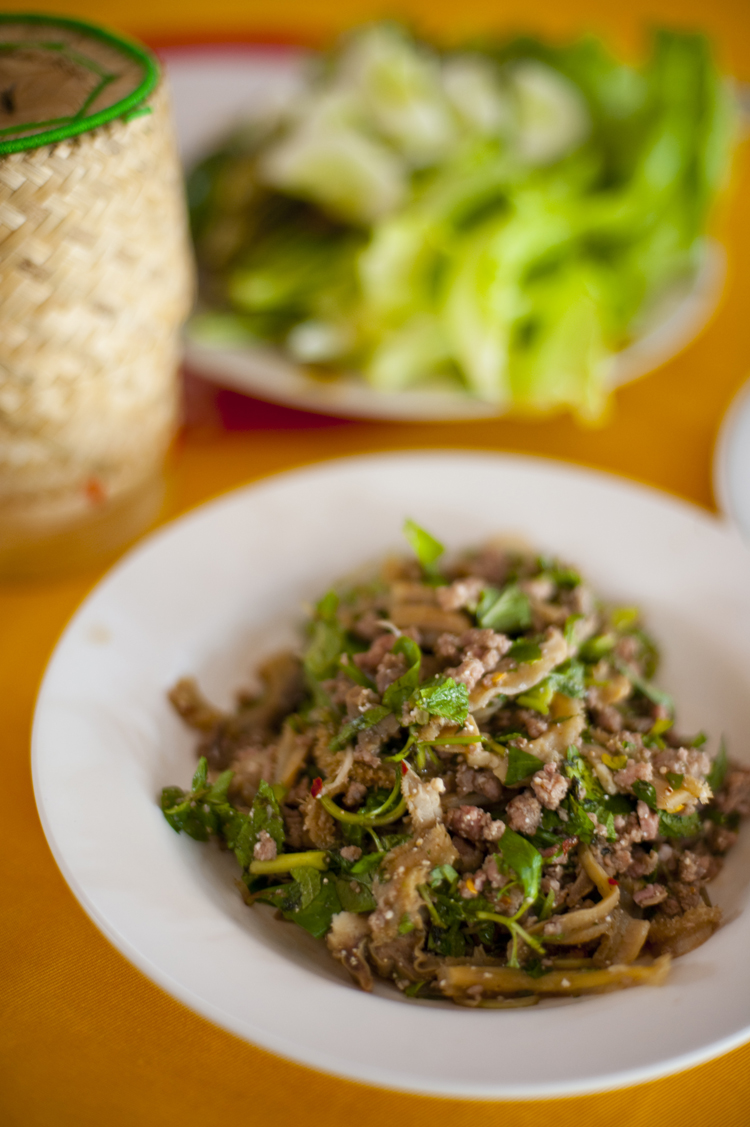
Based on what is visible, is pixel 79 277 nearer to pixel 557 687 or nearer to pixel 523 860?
pixel 557 687

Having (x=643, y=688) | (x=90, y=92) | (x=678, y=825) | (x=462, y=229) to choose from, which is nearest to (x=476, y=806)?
(x=678, y=825)

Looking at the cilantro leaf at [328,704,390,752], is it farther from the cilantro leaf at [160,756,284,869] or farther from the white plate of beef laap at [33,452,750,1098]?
the cilantro leaf at [160,756,284,869]

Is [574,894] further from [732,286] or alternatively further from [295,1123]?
[732,286]

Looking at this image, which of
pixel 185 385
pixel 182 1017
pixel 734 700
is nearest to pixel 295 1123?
pixel 182 1017

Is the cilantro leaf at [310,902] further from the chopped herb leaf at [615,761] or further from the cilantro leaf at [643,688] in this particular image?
the cilantro leaf at [643,688]

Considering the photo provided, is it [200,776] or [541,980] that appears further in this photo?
[200,776]

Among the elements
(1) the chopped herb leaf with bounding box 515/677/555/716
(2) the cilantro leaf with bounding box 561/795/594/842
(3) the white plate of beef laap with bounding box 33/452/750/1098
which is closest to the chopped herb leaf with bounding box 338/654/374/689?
(3) the white plate of beef laap with bounding box 33/452/750/1098

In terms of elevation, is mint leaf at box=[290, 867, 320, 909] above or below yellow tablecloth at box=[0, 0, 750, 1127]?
above
